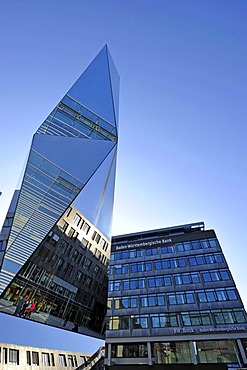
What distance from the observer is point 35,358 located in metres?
1.36

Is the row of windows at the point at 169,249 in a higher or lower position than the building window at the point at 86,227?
higher

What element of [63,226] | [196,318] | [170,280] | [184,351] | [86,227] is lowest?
[63,226]

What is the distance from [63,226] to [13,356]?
2.91 feet

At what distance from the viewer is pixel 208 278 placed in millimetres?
23953

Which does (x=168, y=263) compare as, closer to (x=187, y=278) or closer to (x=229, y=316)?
(x=187, y=278)

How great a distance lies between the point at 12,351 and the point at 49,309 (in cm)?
45

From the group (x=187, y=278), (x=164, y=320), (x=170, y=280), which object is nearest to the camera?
(x=164, y=320)

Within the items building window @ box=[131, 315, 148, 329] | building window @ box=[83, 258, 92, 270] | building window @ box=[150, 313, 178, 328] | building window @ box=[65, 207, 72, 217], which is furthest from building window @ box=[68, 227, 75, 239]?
building window @ box=[131, 315, 148, 329]

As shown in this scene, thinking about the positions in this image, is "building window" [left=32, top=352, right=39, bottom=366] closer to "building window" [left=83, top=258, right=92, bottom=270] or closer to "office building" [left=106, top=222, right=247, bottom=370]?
"building window" [left=83, top=258, right=92, bottom=270]

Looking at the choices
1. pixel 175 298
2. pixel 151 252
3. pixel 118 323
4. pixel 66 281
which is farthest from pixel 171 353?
pixel 66 281

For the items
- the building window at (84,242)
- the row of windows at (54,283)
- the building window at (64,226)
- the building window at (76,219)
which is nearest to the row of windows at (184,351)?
the row of windows at (54,283)

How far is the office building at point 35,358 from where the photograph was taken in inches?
46.7

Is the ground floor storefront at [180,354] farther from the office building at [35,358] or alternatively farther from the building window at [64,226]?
the building window at [64,226]

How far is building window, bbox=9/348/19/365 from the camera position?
1207mm
